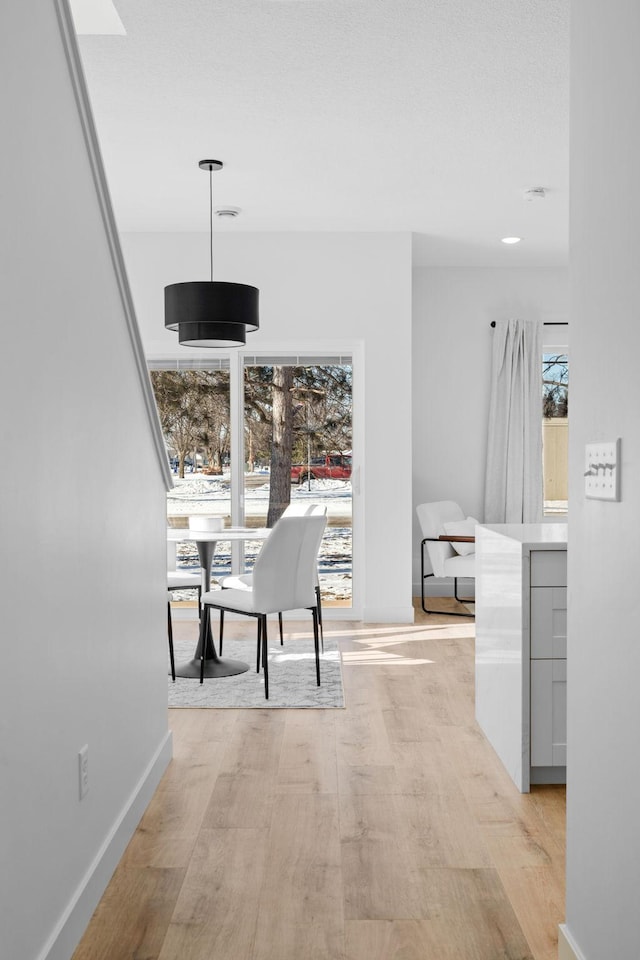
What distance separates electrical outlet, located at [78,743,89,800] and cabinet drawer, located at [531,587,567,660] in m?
1.51

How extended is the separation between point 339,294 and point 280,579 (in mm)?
2592

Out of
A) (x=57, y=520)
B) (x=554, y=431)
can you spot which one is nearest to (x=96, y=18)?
(x=57, y=520)

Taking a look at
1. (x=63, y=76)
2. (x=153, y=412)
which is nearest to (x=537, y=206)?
(x=153, y=412)

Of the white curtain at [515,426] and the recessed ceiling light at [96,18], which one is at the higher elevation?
the recessed ceiling light at [96,18]

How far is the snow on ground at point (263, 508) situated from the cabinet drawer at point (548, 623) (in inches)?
128

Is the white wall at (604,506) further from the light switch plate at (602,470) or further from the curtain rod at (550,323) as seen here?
the curtain rod at (550,323)

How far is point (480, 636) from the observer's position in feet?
11.6

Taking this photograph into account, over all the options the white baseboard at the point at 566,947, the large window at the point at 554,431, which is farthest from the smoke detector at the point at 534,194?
the white baseboard at the point at 566,947

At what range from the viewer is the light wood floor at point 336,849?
198 cm

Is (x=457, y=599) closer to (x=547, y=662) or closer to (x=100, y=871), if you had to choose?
(x=547, y=662)

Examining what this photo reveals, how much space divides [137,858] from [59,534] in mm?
1079

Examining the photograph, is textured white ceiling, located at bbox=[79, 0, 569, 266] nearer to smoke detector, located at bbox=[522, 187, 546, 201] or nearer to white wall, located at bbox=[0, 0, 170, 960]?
smoke detector, located at bbox=[522, 187, 546, 201]

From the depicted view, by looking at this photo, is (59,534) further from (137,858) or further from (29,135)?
(137,858)

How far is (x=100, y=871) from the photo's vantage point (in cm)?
215
